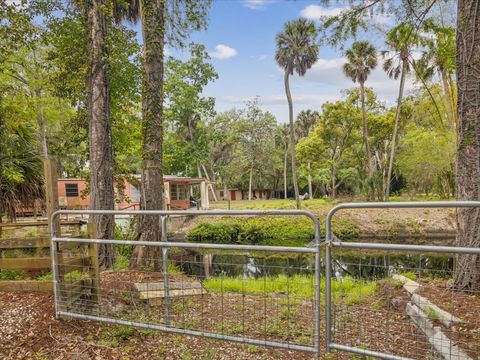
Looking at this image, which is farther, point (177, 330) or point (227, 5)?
point (227, 5)

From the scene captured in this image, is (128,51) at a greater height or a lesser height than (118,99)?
greater

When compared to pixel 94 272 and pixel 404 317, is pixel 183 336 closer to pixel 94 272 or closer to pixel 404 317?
pixel 94 272

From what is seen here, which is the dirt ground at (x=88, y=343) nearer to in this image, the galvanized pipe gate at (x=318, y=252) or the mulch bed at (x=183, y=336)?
the mulch bed at (x=183, y=336)

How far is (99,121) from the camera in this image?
6188 millimetres

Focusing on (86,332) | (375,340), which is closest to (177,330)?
(86,332)

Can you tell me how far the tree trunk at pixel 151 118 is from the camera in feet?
20.2

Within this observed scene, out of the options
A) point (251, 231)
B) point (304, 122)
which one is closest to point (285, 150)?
point (304, 122)

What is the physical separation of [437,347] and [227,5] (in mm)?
7665

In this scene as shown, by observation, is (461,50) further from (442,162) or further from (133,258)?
(442,162)

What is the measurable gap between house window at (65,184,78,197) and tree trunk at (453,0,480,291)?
76.8 ft

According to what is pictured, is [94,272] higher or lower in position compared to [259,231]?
higher

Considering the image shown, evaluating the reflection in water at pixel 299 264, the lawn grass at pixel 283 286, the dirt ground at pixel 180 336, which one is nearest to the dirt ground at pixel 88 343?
the dirt ground at pixel 180 336

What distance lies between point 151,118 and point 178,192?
20.4 m

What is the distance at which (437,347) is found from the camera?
267 centimetres
